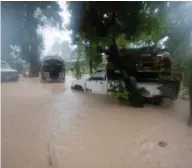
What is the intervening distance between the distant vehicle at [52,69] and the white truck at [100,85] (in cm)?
102

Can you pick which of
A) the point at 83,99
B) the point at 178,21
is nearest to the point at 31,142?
the point at 83,99

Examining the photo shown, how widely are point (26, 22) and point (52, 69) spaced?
4.10 ft

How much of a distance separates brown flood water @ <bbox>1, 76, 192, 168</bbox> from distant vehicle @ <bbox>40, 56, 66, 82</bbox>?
0.24 meters

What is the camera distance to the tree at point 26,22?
216 centimetres

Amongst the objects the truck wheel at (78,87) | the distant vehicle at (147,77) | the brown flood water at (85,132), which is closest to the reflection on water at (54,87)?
the brown flood water at (85,132)

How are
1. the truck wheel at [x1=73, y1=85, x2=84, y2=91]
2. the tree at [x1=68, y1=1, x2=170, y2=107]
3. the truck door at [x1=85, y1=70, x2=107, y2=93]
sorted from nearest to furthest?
1. the tree at [x1=68, y1=1, x2=170, y2=107]
2. the truck door at [x1=85, y1=70, x2=107, y2=93]
3. the truck wheel at [x1=73, y1=85, x2=84, y2=91]

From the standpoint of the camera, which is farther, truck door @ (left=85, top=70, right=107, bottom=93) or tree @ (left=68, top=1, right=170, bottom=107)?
truck door @ (left=85, top=70, right=107, bottom=93)

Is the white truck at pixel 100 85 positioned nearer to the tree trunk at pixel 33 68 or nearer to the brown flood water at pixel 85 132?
the brown flood water at pixel 85 132

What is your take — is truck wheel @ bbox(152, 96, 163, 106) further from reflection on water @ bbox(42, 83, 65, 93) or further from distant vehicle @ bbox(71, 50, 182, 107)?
reflection on water @ bbox(42, 83, 65, 93)

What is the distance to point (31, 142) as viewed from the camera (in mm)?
2500

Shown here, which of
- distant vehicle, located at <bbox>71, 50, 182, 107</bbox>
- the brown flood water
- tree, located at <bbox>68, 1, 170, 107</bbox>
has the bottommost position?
the brown flood water

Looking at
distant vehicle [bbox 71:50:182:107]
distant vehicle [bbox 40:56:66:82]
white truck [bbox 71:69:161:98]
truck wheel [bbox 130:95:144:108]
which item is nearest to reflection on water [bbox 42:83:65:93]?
distant vehicle [bbox 40:56:66:82]

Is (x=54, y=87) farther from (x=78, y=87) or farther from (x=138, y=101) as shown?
(x=138, y=101)

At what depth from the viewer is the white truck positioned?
4391 millimetres
